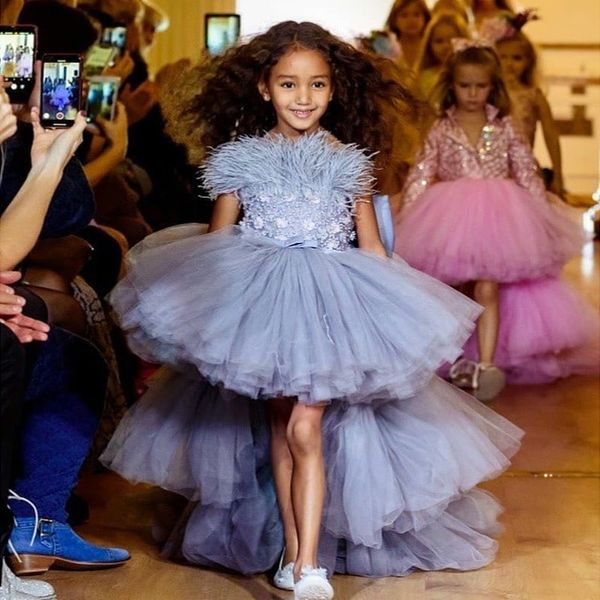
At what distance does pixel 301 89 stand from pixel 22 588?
3.97ft

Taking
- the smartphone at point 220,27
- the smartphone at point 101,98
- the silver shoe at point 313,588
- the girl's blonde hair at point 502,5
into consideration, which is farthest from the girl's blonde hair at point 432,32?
the silver shoe at point 313,588

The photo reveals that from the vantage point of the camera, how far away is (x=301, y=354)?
3.21 metres

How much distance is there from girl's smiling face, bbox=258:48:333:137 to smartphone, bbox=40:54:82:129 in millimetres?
479

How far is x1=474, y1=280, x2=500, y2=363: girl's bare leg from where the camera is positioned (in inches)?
226

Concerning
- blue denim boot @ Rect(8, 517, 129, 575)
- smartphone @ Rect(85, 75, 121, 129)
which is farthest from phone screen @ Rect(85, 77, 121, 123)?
blue denim boot @ Rect(8, 517, 129, 575)

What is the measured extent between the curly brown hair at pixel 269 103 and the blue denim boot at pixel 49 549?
91 cm

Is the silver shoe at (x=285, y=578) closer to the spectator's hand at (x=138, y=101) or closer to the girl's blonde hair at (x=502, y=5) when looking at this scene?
the spectator's hand at (x=138, y=101)

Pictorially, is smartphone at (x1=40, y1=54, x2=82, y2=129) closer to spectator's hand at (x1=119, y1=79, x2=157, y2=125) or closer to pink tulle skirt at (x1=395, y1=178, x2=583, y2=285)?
spectator's hand at (x1=119, y1=79, x2=157, y2=125)

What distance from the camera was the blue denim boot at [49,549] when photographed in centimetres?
345

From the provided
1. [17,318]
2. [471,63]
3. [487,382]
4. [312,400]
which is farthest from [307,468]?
[471,63]

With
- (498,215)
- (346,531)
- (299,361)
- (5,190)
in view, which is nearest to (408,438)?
(346,531)

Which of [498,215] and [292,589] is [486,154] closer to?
[498,215]

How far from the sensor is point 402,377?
10.7 feet

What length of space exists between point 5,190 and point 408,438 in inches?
39.6
